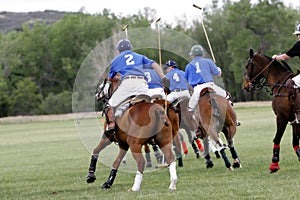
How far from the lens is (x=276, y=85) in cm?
1420

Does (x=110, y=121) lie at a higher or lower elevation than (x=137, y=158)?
higher

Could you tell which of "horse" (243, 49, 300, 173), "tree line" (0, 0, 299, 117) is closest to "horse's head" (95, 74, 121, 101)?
"horse" (243, 49, 300, 173)

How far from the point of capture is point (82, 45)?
94.7 metres

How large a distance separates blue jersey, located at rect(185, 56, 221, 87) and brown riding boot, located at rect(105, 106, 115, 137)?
3413mm

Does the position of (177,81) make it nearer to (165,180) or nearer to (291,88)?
Result: (165,180)

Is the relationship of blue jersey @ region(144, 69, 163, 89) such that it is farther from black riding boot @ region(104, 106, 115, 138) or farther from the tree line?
the tree line

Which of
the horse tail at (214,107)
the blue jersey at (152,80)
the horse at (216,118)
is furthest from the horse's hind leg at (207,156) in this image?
the blue jersey at (152,80)

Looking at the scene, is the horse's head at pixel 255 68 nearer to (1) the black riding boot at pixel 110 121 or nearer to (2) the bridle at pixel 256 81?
(2) the bridle at pixel 256 81

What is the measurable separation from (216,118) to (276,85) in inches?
65.5

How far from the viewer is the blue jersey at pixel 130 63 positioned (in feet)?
40.3

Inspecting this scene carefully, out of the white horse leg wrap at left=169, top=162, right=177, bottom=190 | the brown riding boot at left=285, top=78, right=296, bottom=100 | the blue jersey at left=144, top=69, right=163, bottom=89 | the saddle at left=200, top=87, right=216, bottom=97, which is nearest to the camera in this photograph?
the white horse leg wrap at left=169, top=162, right=177, bottom=190

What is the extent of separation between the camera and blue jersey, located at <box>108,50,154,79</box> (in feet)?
40.3

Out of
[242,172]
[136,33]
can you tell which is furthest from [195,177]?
[136,33]

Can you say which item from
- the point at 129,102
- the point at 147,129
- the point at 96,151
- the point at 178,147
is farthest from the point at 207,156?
the point at 147,129
